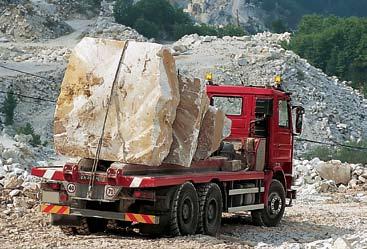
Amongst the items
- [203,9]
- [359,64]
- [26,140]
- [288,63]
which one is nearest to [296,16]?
[203,9]

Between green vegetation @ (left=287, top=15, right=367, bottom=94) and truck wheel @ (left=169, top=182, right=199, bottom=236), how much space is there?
57709 mm

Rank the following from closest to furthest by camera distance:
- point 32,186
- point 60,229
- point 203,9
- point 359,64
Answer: point 60,229, point 32,186, point 359,64, point 203,9

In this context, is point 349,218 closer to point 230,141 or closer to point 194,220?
point 230,141

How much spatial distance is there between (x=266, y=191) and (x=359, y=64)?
5720 cm

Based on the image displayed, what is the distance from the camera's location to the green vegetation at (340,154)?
3522cm

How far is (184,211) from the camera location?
13.5 metres

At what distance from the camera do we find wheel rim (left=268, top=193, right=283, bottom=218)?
16716mm

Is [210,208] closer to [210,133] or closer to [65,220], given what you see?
[210,133]

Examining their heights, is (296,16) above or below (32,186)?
above

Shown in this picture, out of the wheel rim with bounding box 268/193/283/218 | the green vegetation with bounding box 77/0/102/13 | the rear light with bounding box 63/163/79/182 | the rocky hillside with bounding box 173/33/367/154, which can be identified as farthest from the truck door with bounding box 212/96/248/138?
the green vegetation with bounding box 77/0/102/13

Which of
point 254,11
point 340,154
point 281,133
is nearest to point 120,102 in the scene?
point 281,133

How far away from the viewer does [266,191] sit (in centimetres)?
1642

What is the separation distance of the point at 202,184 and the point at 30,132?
21.8 m

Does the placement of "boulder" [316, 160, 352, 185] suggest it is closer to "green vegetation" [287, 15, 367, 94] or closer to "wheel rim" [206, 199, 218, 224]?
"wheel rim" [206, 199, 218, 224]
